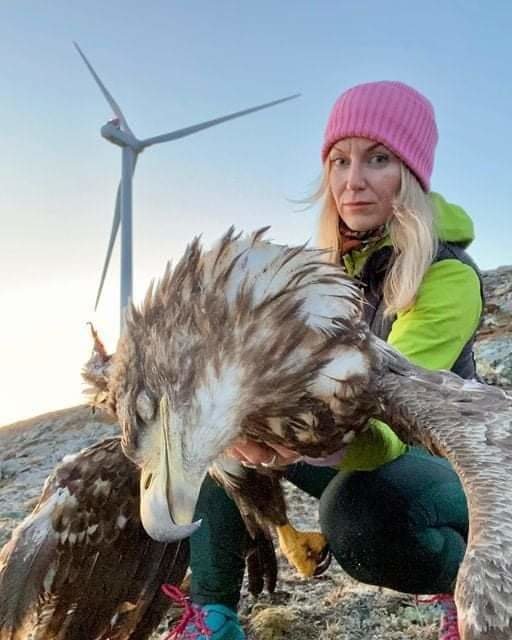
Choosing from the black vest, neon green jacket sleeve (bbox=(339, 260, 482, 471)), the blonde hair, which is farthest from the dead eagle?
the black vest

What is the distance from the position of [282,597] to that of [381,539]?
1.65m

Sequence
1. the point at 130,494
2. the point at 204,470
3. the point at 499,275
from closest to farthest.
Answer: the point at 204,470, the point at 130,494, the point at 499,275

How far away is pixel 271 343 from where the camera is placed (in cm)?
319

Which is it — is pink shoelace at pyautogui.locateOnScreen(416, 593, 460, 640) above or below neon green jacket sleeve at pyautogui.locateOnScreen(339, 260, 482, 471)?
below

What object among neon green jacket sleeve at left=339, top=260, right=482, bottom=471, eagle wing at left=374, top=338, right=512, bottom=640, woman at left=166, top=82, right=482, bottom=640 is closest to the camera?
eagle wing at left=374, top=338, right=512, bottom=640

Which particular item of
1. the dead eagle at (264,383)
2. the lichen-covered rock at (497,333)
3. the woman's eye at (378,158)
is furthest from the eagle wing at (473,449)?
the lichen-covered rock at (497,333)

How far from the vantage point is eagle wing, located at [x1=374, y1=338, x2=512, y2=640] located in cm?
232

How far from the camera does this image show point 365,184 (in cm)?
420

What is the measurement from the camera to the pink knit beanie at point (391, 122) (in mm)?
4242

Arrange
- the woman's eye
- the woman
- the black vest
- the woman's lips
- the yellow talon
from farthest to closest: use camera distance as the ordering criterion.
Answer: the yellow talon → the woman's eye → the woman's lips → the black vest → the woman

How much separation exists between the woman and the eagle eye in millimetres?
510

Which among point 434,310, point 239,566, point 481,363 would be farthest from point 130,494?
point 481,363

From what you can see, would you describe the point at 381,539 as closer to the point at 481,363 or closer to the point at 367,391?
the point at 367,391

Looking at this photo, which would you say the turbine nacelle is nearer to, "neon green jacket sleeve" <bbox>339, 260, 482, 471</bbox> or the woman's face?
the woman's face
